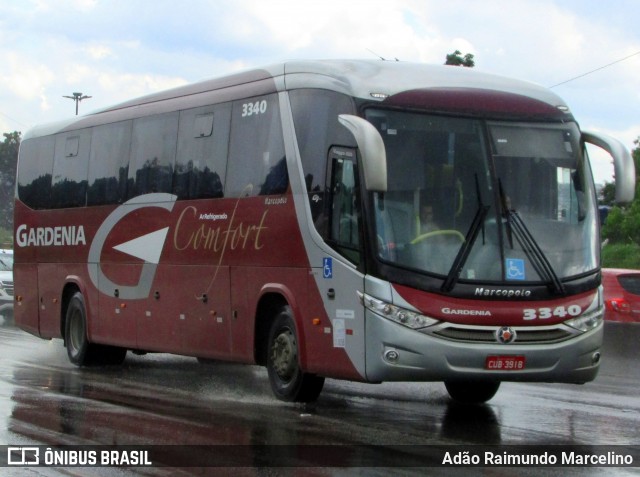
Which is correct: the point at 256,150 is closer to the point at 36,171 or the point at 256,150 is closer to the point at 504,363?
the point at 504,363

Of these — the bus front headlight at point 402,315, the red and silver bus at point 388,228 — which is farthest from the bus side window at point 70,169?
the bus front headlight at point 402,315

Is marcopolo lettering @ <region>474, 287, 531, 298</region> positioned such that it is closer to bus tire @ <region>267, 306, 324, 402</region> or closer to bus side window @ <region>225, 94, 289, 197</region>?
bus tire @ <region>267, 306, 324, 402</region>

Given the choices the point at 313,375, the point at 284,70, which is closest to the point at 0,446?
the point at 313,375

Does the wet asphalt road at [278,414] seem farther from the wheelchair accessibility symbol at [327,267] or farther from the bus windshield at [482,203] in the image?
the bus windshield at [482,203]

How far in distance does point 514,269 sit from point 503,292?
27cm

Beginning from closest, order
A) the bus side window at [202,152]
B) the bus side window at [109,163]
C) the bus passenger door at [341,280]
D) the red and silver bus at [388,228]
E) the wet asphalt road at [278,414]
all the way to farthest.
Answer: the wet asphalt road at [278,414] → the red and silver bus at [388,228] → the bus passenger door at [341,280] → the bus side window at [202,152] → the bus side window at [109,163]

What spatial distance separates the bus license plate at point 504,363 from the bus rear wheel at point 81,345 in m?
8.83

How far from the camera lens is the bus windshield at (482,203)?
11.9 meters

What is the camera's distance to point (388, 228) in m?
12.0

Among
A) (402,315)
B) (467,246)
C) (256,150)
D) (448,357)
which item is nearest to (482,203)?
(467,246)

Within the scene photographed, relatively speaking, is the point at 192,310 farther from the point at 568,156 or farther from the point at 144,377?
the point at 568,156

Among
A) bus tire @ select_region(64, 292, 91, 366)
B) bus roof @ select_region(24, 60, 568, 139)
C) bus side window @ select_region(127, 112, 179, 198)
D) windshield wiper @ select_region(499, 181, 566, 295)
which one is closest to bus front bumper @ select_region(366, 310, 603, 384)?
windshield wiper @ select_region(499, 181, 566, 295)

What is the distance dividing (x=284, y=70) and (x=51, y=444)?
5.42 metres

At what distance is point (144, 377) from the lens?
17.1 meters
